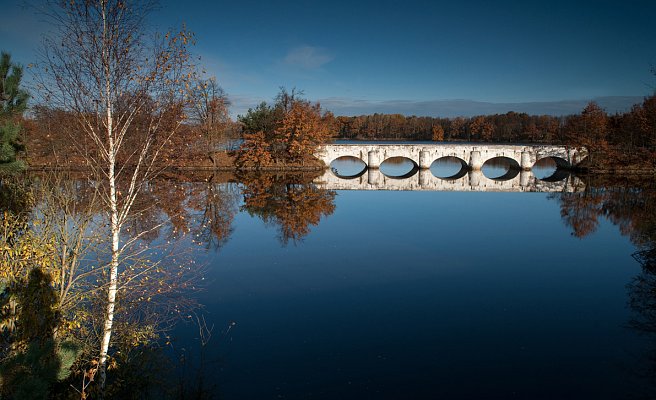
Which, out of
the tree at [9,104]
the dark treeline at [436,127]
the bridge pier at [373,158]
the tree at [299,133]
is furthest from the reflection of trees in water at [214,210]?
the dark treeline at [436,127]

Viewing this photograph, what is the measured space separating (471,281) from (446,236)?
6240 millimetres

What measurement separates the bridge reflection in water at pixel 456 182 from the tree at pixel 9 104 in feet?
73.6

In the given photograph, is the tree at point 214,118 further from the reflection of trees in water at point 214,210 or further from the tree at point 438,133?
the tree at point 438,133

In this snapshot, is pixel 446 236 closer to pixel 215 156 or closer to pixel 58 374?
pixel 58 374

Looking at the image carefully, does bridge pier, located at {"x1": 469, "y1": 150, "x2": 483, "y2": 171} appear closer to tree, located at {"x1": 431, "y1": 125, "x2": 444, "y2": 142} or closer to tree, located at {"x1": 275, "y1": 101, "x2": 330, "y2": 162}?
tree, located at {"x1": 275, "y1": 101, "x2": 330, "y2": 162}

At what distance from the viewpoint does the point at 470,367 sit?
8516mm

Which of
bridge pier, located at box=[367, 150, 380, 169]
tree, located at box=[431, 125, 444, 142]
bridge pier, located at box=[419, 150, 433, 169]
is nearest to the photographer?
bridge pier, located at box=[419, 150, 433, 169]

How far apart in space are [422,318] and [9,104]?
14.8 meters

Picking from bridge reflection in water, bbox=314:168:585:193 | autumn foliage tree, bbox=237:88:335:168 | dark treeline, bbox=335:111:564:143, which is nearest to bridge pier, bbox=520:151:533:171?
bridge reflection in water, bbox=314:168:585:193

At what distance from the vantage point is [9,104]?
14.7 m

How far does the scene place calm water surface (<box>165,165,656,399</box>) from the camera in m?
8.08

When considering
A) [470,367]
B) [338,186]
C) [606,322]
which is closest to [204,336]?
[470,367]

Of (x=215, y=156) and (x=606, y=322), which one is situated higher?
(x=215, y=156)

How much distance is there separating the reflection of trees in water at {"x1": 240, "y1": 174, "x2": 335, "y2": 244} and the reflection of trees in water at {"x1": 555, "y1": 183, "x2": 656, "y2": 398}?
1189 centimetres
